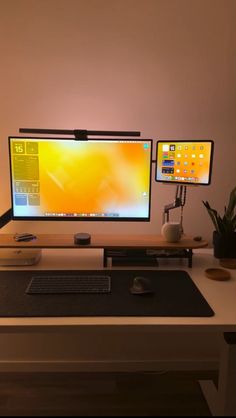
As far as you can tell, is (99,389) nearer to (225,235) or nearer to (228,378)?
(228,378)

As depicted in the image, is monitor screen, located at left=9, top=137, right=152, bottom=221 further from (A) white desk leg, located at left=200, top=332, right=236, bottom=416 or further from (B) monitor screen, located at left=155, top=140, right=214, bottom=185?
(A) white desk leg, located at left=200, top=332, right=236, bottom=416

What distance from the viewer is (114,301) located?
1209mm

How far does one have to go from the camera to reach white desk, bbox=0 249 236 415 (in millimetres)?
1057

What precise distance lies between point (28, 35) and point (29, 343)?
186 cm

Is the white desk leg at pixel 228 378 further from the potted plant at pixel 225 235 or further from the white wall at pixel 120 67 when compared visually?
the white wall at pixel 120 67

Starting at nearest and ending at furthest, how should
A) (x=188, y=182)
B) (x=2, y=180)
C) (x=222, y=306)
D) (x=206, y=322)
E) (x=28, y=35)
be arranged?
(x=206, y=322), (x=222, y=306), (x=188, y=182), (x=28, y=35), (x=2, y=180)

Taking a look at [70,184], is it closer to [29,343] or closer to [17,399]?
[29,343]

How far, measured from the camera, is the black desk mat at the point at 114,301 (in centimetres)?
112

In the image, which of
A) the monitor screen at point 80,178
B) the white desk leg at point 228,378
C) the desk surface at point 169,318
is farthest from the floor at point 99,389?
the monitor screen at point 80,178

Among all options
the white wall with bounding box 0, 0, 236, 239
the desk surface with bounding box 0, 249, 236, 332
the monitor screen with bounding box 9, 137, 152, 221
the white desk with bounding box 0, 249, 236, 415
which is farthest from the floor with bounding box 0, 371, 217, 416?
the white wall with bounding box 0, 0, 236, 239

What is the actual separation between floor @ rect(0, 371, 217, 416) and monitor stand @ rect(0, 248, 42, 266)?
78 centimetres

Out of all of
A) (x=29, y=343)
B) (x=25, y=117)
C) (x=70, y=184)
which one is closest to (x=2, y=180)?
(x=25, y=117)

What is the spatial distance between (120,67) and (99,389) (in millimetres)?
1906

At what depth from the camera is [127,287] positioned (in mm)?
1332
